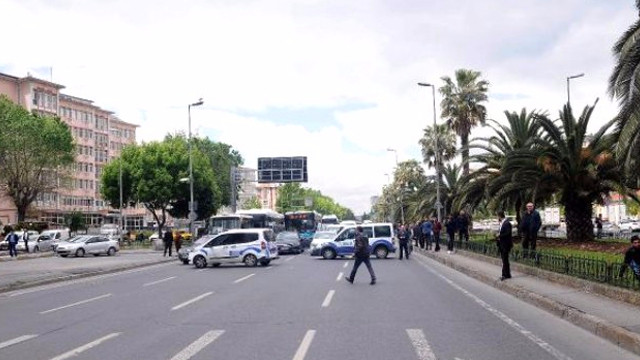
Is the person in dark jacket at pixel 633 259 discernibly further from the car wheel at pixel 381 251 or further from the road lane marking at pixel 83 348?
the car wheel at pixel 381 251

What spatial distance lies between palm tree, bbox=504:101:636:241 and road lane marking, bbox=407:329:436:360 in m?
18.2

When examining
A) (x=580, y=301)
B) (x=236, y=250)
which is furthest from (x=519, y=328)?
(x=236, y=250)

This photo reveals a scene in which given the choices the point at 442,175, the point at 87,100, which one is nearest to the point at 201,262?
the point at 442,175

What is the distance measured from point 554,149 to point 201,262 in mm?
15899

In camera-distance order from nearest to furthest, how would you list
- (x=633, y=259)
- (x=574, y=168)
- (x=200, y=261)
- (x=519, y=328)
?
(x=519, y=328) < (x=633, y=259) < (x=574, y=168) < (x=200, y=261)

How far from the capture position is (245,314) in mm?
13234

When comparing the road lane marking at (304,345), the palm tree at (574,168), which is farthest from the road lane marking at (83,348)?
the palm tree at (574,168)

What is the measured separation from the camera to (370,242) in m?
34.4

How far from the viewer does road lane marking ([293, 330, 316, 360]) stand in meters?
8.80

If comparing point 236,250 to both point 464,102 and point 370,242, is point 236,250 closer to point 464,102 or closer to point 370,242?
point 370,242

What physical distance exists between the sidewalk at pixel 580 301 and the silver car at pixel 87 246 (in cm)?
3397

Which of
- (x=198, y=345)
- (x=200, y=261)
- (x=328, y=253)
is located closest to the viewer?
(x=198, y=345)

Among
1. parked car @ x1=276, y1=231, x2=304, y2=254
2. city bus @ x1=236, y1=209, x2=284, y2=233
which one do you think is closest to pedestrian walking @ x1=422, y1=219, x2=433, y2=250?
parked car @ x1=276, y1=231, x2=304, y2=254

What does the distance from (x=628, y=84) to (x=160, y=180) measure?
61.4 meters
